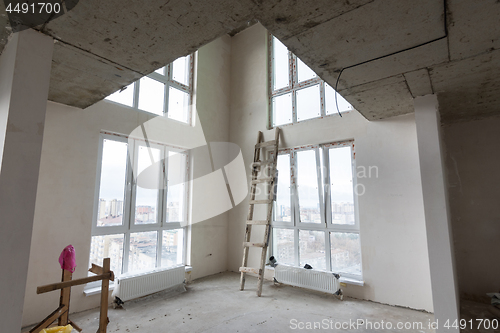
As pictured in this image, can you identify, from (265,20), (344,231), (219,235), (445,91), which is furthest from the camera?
(219,235)

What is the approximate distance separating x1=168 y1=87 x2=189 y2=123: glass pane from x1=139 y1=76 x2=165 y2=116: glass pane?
0.55 feet

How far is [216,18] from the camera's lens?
1842mm

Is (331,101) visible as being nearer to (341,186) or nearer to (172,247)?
(341,186)

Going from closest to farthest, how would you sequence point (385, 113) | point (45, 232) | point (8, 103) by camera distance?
1. point (8, 103)
2. point (45, 232)
3. point (385, 113)

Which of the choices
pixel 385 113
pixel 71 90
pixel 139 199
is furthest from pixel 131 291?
→ pixel 385 113

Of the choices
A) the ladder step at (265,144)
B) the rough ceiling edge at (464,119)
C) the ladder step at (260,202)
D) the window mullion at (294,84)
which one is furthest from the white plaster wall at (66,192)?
the rough ceiling edge at (464,119)

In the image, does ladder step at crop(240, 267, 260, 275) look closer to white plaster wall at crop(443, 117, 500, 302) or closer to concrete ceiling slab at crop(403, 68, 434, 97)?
white plaster wall at crop(443, 117, 500, 302)

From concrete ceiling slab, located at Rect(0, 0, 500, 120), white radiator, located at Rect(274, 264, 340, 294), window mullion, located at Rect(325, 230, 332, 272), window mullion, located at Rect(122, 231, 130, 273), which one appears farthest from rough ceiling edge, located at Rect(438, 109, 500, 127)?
window mullion, located at Rect(122, 231, 130, 273)

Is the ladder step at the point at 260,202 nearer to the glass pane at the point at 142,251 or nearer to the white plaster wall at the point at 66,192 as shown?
the glass pane at the point at 142,251

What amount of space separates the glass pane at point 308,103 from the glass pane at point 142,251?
347cm

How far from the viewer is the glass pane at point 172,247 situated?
4.77 m

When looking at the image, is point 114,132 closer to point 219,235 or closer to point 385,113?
point 219,235

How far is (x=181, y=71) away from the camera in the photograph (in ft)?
17.8

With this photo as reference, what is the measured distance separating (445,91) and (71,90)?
4218 millimetres
